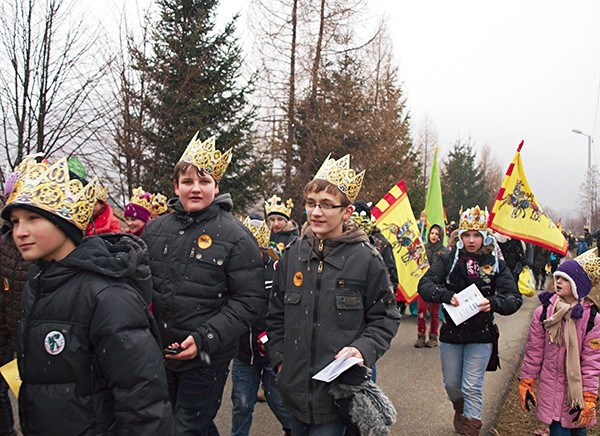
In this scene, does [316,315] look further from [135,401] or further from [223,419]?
[223,419]

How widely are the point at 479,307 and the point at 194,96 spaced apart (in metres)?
11.9

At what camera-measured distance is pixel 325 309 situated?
3023 millimetres

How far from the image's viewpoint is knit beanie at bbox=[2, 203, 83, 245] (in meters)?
2.17

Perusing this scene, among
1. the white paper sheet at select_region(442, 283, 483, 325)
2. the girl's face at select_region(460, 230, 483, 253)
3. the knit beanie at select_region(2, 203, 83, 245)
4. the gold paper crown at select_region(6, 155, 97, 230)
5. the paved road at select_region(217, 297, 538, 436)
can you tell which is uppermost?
the gold paper crown at select_region(6, 155, 97, 230)

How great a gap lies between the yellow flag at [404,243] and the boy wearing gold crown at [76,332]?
760 centimetres

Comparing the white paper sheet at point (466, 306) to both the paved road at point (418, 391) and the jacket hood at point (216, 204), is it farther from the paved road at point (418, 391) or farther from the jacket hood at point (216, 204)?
the jacket hood at point (216, 204)

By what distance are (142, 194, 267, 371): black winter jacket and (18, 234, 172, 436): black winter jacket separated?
2.94 ft

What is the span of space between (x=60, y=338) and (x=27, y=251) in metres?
0.41

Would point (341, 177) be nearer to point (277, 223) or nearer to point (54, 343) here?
point (54, 343)

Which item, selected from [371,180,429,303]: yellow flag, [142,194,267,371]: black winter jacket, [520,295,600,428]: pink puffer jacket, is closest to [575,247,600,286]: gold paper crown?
[520,295,600,428]: pink puffer jacket

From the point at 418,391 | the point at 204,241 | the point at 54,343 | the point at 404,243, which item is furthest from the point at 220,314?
the point at 404,243

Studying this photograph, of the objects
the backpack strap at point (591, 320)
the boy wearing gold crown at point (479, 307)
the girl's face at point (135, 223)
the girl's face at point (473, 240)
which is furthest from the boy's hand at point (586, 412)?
the girl's face at point (135, 223)

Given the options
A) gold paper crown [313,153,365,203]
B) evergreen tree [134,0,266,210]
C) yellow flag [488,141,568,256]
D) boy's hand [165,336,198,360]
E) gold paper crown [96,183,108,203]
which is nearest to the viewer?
gold paper crown [96,183,108,203]

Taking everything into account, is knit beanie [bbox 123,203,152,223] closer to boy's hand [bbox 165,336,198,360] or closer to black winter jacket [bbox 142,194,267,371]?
black winter jacket [bbox 142,194,267,371]
